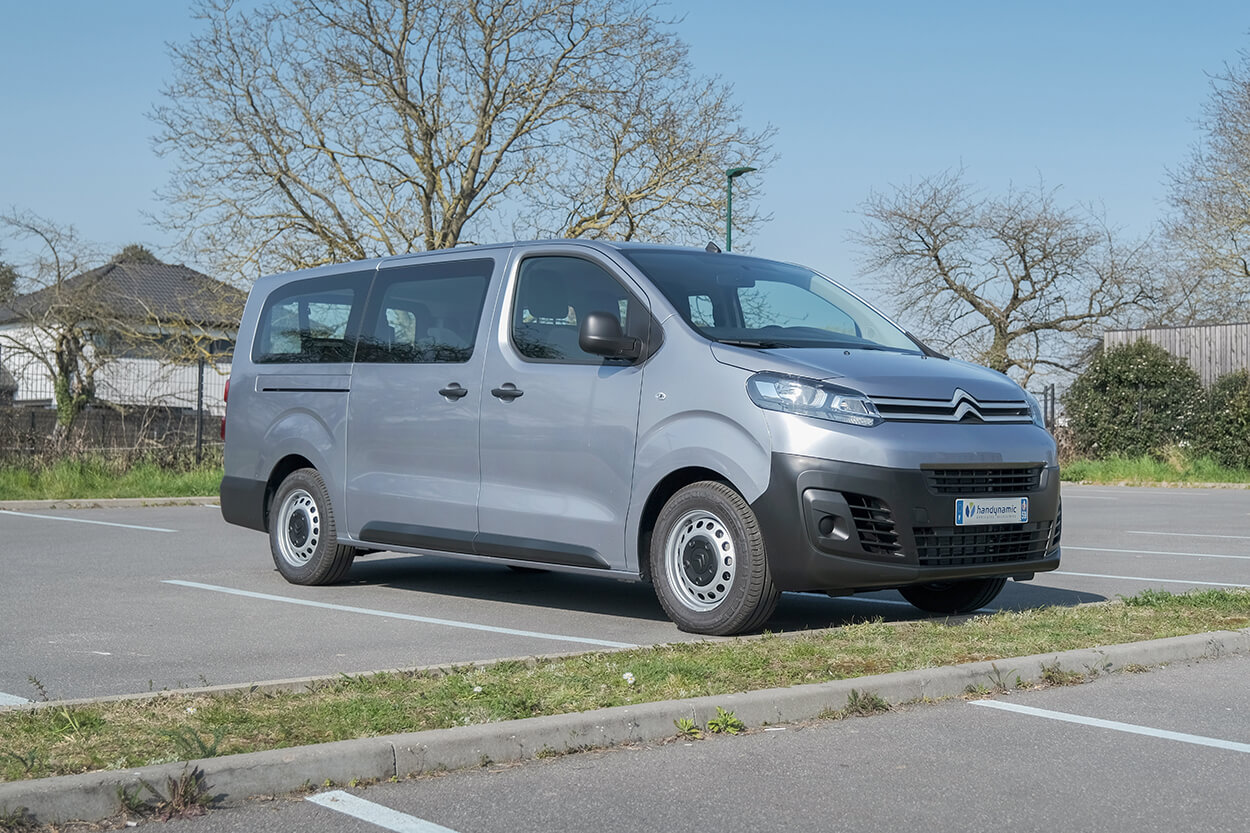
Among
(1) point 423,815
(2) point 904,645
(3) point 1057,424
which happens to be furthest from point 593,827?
(3) point 1057,424

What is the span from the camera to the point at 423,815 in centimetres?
402

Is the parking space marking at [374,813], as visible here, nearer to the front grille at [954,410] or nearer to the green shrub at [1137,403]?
the front grille at [954,410]

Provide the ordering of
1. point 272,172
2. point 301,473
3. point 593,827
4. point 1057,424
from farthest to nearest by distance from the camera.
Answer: point 1057,424
point 272,172
point 301,473
point 593,827

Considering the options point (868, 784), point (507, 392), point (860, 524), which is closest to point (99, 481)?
point (507, 392)

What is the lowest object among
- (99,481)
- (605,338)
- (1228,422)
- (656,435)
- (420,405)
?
(99,481)

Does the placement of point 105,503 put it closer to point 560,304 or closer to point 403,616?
point 403,616

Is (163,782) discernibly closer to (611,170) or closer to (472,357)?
(472,357)

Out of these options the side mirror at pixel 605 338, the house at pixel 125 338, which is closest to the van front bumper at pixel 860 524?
the side mirror at pixel 605 338

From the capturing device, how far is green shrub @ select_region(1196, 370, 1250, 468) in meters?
28.4

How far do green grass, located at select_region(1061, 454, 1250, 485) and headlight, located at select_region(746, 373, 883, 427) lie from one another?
74.1ft

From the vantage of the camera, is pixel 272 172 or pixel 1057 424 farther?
pixel 1057 424

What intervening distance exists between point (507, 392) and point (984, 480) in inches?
108

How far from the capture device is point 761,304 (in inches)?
317

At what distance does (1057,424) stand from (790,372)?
2803cm
